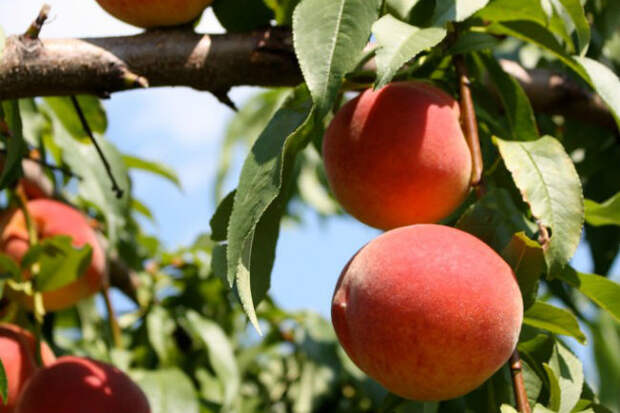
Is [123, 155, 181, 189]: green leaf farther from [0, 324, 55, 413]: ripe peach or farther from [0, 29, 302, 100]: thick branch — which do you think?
[0, 29, 302, 100]: thick branch

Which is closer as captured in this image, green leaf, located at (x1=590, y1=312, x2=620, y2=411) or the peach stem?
the peach stem

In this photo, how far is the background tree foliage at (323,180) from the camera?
77 cm

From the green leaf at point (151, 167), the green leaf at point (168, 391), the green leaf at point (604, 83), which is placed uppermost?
the green leaf at point (604, 83)

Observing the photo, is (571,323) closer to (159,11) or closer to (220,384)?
(159,11)

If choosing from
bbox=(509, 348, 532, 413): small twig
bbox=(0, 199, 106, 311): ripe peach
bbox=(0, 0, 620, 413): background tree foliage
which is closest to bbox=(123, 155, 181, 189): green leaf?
bbox=(0, 0, 620, 413): background tree foliage

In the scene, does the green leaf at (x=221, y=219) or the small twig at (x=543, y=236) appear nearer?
the small twig at (x=543, y=236)

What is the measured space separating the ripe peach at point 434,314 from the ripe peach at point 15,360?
0.56 m

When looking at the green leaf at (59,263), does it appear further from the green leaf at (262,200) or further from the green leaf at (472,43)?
the green leaf at (472,43)

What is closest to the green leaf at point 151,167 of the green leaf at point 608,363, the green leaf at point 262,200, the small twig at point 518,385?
the green leaf at point 262,200

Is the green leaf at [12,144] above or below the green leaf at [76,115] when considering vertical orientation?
above

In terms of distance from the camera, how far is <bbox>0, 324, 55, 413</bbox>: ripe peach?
3.69 feet

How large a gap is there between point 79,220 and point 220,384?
1.49 ft

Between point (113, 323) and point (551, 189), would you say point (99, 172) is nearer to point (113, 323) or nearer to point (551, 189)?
point (113, 323)

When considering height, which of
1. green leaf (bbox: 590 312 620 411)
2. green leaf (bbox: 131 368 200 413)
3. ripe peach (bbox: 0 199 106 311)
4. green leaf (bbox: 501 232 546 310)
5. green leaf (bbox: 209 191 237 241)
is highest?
green leaf (bbox: 501 232 546 310)
